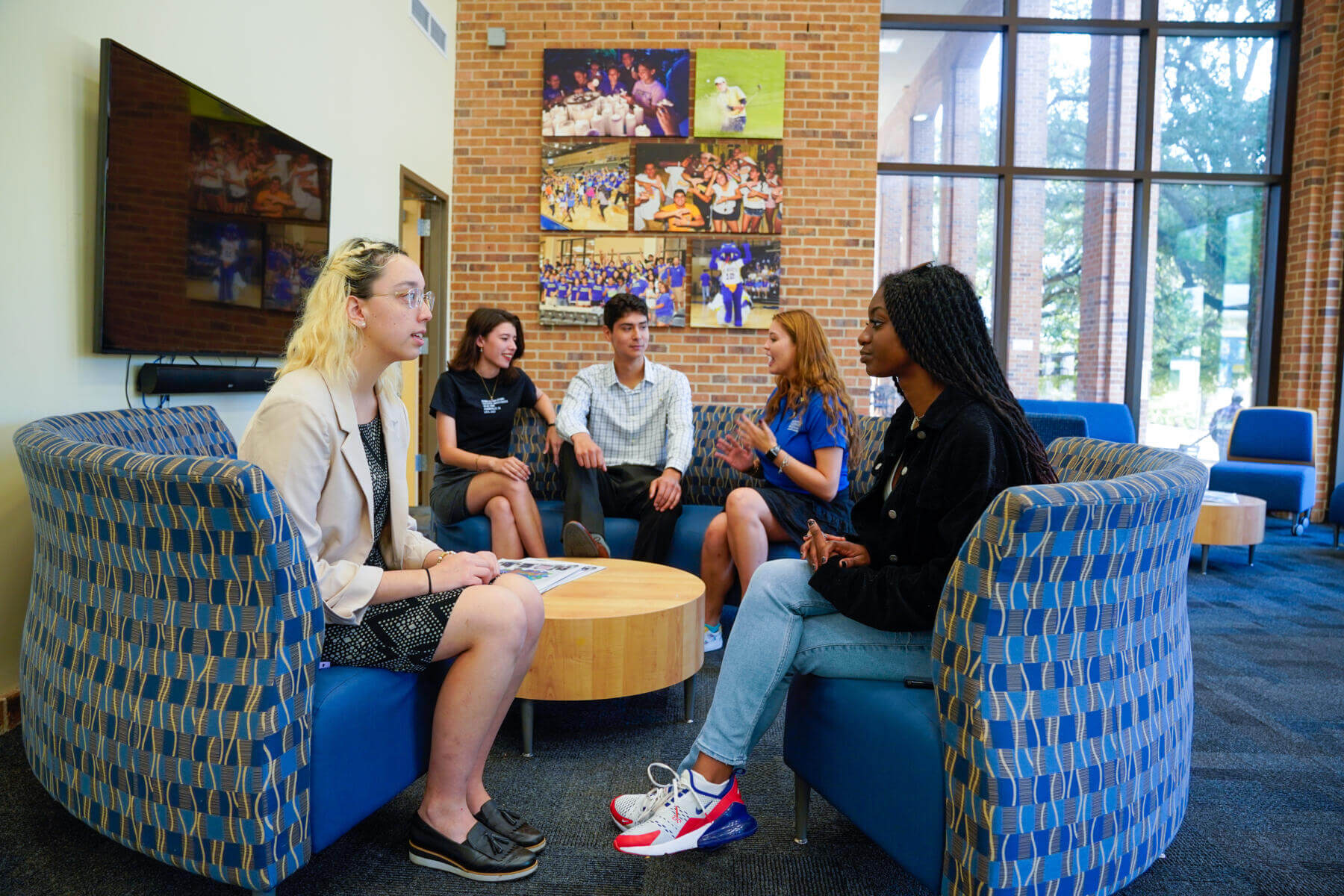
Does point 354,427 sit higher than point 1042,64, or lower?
lower

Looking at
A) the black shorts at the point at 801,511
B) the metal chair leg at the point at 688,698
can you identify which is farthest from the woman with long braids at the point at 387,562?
the black shorts at the point at 801,511

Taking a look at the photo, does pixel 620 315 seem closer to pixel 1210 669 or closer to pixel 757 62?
pixel 1210 669

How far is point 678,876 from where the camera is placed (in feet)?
5.75

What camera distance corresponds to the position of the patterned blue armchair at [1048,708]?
130 cm

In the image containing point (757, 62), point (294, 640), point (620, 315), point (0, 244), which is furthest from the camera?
point (757, 62)

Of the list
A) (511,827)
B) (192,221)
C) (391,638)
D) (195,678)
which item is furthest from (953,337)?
(192,221)

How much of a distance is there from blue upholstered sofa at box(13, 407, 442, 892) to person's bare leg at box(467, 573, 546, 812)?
231 millimetres

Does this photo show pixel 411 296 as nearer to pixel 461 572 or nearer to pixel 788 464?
pixel 461 572

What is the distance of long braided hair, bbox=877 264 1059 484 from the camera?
1.62 metres

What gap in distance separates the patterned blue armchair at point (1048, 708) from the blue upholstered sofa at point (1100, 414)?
14.8 ft

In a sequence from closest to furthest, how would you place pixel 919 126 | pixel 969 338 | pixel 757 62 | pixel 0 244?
1. pixel 969 338
2. pixel 0 244
3. pixel 757 62
4. pixel 919 126

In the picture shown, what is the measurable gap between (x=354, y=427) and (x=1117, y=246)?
255 inches

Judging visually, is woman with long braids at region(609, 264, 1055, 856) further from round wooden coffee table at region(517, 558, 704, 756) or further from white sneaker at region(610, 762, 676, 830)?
round wooden coffee table at region(517, 558, 704, 756)

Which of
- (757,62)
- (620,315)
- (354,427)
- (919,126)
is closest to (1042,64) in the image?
(919,126)
